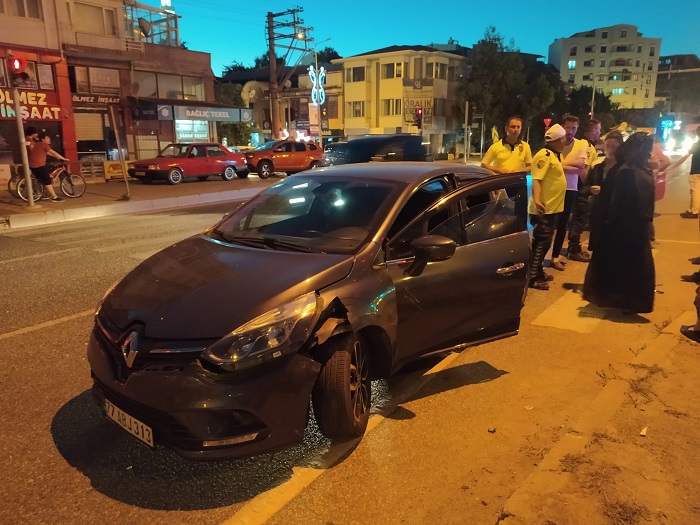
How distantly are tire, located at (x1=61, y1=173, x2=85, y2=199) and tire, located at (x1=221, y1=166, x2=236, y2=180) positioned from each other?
276 inches

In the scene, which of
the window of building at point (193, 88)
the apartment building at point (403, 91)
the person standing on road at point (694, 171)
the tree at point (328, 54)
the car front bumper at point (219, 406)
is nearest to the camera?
the car front bumper at point (219, 406)

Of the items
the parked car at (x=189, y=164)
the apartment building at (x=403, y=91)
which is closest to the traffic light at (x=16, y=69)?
the parked car at (x=189, y=164)

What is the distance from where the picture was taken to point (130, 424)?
2.74 m

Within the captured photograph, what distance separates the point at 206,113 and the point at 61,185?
1297 cm

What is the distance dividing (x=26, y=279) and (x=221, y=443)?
18.6 feet

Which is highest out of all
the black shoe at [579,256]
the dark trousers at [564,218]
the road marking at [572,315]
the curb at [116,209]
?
the dark trousers at [564,218]

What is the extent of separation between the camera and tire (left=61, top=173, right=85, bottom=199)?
16266 millimetres

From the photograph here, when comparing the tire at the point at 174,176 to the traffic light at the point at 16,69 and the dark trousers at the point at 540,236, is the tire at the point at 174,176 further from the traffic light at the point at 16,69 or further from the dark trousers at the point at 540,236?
the dark trousers at the point at 540,236

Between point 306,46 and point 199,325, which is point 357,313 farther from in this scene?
point 306,46

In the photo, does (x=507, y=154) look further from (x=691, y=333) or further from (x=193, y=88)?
(x=193, y=88)

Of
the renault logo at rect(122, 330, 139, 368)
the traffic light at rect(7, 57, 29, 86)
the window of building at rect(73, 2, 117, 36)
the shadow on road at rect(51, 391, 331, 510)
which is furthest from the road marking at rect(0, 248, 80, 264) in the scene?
the window of building at rect(73, 2, 117, 36)

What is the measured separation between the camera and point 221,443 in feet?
8.53

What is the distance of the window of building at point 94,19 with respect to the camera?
937 inches

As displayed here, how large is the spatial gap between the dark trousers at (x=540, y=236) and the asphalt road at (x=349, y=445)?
0.92 m
